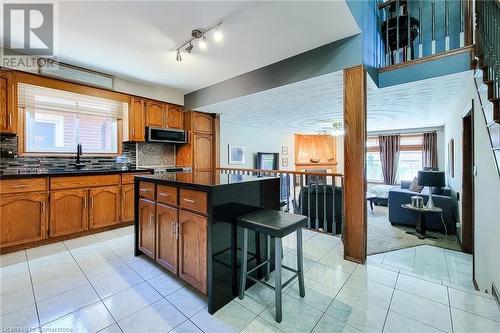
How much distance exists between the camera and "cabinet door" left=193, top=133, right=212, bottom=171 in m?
4.77

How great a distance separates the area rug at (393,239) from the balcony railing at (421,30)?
280cm

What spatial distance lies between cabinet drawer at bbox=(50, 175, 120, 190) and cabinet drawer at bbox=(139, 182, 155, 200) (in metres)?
1.36

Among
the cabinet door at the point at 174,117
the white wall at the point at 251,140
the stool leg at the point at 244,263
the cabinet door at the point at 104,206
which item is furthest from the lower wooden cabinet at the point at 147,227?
the white wall at the point at 251,140

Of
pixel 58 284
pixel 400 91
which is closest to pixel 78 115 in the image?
pixel 58 284

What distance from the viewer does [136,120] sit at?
13.1 feet

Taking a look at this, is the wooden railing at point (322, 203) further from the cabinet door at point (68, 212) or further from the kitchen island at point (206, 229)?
the cabinet door at point (68, 212)

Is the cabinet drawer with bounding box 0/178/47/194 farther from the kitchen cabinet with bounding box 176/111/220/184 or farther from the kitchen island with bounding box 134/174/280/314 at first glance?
the kitchen cabinet with bounding box 176/111/220/184

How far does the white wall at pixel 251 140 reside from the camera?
583cm

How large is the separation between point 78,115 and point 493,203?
5.40m

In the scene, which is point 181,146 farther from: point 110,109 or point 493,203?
point 493,203

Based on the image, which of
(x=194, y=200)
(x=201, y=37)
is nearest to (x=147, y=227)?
(x=194, y=200)

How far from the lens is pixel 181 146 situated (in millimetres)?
4887

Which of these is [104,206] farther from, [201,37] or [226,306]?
[201,37]

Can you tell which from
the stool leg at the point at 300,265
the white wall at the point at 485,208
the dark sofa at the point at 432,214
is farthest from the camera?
the dark sofa at the point at 432,214
